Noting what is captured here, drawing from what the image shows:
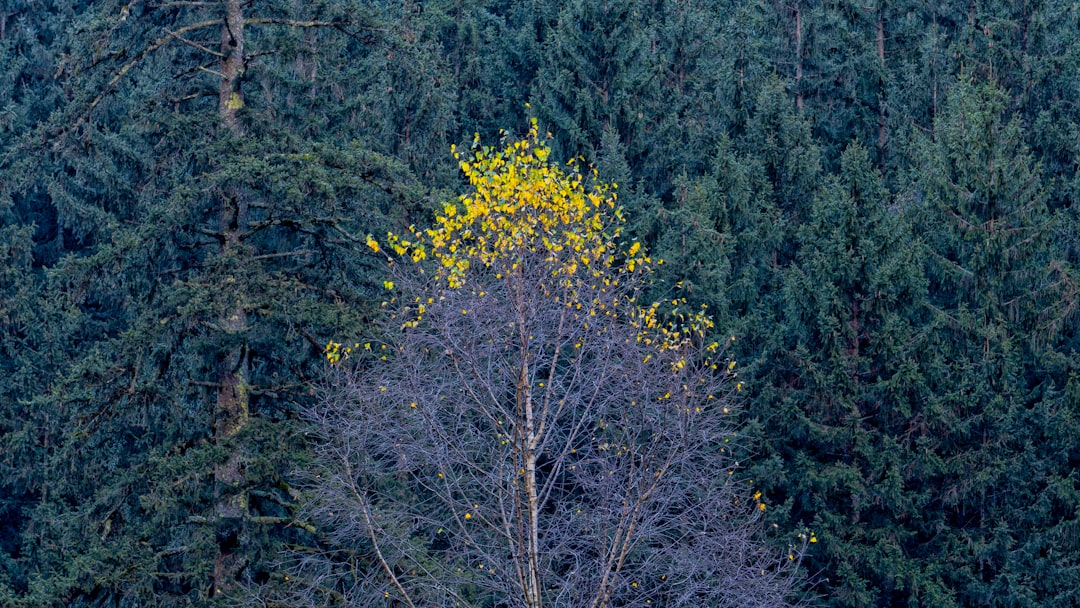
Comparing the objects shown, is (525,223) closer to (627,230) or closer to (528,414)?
(528,414)

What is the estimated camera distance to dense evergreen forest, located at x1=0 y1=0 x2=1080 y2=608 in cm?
1477

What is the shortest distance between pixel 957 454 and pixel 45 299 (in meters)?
20.1

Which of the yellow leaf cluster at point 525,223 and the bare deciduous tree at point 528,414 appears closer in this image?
the bare deciduous tree at point 528,414

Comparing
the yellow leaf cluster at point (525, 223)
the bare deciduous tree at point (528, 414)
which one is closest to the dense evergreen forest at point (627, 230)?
the bare deciduous tree at point (528, 414)

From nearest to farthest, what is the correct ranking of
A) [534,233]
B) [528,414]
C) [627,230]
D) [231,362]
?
1. [528,414]
2. [534,233]
3. [231,362]
4. [627,230]

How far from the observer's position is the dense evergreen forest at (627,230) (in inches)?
581

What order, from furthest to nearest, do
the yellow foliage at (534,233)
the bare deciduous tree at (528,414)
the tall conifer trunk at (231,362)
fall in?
1. the tall conifer trunk at (231,362)
2. the yellow foliage at (534,233)
3. the bare deciduous tree at (528,414)

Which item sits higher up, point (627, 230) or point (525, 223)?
point (525, 223)

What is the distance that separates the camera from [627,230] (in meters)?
20.2

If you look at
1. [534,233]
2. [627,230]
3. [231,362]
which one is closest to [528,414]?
[534,233]

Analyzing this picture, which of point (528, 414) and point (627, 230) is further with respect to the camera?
point (627, 230)

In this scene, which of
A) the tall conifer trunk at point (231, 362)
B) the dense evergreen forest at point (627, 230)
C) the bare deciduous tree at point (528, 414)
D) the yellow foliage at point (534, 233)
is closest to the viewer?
the bare deciduous tree at point (528, 414)

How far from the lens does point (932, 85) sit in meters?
30.2

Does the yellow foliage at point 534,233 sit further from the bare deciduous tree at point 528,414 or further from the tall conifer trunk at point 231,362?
the tall conifer trunk at point 231,362
